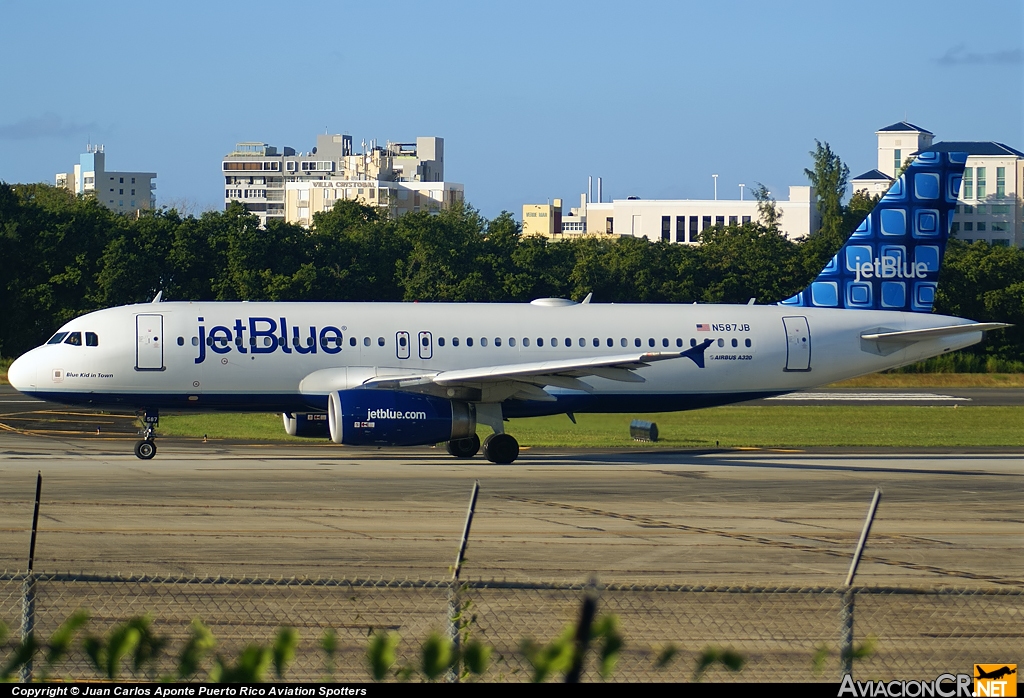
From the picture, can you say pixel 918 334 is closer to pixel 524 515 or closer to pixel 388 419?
pixel 388 419

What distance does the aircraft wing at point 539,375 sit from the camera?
1174 inches

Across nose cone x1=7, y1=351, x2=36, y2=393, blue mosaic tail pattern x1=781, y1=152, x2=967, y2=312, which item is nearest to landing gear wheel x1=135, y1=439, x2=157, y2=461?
nose cone x1=7, y1=351, x2=36, y2=393

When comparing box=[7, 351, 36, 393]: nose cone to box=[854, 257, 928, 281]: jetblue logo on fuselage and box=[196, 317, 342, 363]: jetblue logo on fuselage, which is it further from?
box=[854, 257, 928, 281]: jetblue logo on fuselage

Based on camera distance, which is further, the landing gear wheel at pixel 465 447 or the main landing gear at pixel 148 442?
the landing gear wheel at pixel 465 447

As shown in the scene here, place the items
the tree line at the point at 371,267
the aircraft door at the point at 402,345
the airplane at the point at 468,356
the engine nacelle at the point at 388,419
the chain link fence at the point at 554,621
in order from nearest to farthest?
the chain link fence at the point at 554,621, the engine nacelle at the point at 388,419, the airplane at the point at 468,356, the aircraft door at the point at 402,345, the tree line at the point at 371,267

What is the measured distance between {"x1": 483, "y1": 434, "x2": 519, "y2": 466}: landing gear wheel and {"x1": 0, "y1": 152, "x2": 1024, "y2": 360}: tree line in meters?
47.3

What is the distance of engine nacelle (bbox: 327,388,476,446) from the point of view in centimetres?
2883

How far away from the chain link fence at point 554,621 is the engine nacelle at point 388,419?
44.7 ft

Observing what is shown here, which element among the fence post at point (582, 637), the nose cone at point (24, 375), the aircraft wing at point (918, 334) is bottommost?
the nose cone at point (24, 375)

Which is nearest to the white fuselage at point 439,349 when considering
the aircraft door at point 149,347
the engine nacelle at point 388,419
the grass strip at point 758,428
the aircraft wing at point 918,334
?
the aircraft door at point 149,347

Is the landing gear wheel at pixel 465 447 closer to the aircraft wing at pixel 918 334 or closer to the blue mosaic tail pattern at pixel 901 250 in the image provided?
the blue mosaic tail pattern at pixel 901 250

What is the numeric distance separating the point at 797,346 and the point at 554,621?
2238 centimetres

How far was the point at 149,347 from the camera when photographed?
30641 mm

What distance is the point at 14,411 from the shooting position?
45156 millimetres
